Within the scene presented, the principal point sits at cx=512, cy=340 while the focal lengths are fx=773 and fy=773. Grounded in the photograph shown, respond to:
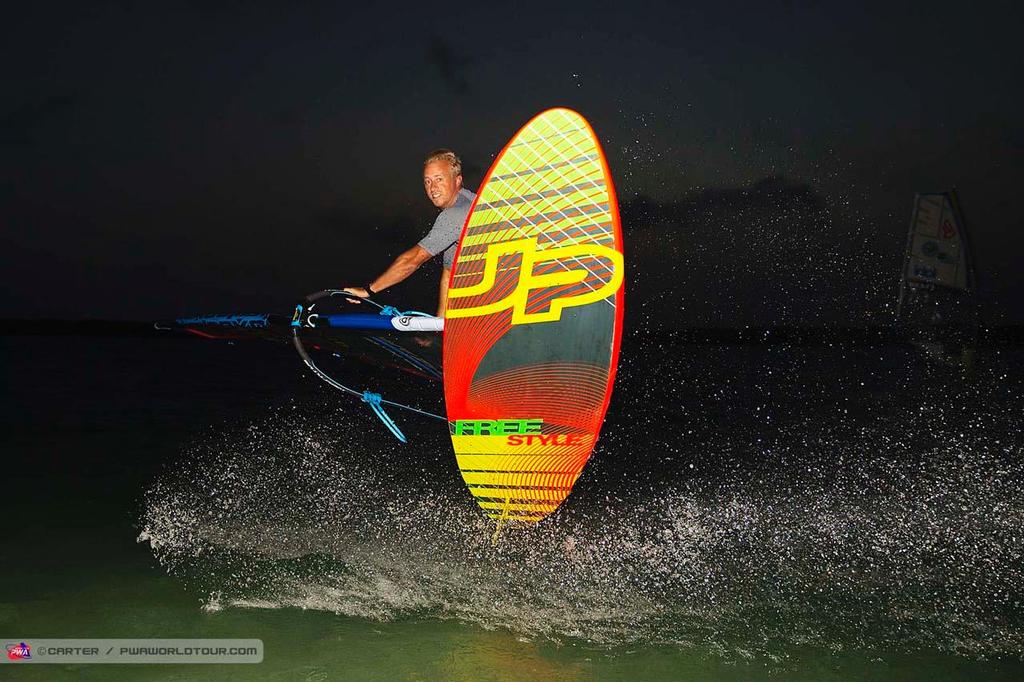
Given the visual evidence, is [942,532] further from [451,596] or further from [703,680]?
[451,596]

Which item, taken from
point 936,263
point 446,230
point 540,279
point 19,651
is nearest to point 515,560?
point 540,279

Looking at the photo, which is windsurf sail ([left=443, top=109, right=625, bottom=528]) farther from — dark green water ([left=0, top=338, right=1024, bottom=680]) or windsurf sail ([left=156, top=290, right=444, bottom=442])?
dark green water ([left=0, top=338, right=1024, bottom=680])

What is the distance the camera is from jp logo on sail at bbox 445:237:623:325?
13.3 feet

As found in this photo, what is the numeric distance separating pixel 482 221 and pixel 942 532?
4.17 m

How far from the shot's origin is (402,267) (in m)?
4.66

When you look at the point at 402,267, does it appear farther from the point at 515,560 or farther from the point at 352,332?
the point at 515,560

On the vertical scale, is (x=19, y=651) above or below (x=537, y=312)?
below

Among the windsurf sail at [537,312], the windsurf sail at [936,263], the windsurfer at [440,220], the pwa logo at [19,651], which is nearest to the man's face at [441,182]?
the windsurfer at [440,220]

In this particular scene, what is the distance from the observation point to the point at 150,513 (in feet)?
20.1

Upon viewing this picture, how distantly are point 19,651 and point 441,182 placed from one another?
318cm

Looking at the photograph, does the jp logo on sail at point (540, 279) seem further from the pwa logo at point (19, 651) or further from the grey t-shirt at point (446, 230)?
the pwa logo at point (19, 651)

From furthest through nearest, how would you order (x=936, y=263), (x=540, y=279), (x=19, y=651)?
(x=936, y=263), (x=540, y=279), (x=19, y=651)

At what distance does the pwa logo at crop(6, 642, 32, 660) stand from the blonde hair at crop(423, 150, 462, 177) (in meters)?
3.21

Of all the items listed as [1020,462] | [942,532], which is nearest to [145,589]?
[942,532]
